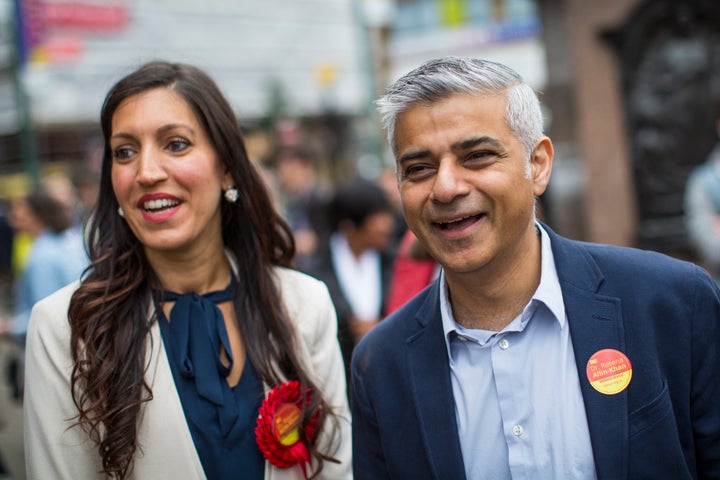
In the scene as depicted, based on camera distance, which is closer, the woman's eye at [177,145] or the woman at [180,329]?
the woman at [180,329]

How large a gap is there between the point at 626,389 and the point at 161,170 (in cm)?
160

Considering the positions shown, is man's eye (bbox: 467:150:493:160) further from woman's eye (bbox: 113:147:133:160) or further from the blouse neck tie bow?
woman's eye (bbox: 113:147:133:160)

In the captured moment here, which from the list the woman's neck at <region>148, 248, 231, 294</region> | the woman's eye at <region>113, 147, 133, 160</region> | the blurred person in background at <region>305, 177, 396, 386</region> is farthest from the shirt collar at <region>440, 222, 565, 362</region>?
the blurred person in background at <region>305, 177, 396, 386</region>

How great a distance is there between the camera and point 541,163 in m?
2.23

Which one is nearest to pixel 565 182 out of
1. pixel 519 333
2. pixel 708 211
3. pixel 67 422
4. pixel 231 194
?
pixel 708 211

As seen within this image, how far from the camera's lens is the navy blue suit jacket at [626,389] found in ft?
6.46

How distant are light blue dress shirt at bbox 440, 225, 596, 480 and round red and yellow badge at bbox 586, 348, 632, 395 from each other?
0.19 ft

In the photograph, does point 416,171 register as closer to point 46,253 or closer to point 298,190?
point 46,253

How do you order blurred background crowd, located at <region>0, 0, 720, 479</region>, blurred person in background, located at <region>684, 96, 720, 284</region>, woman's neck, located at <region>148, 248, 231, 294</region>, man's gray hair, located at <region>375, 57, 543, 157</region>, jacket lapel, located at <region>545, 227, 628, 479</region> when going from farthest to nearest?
1. blurred person in background, located at <region>684, 96, 720, 284</region>
2. blurred background crowd, located at <region>0, 0, 720, 479</region>
3. woman's neck, located at <region>148, 248, 231, 294</region>
4. man's gray hair, located at <region>375, 57, 543, 157</region>
5. jacket lapel, located at <region>545, 227, 628, 479</region>

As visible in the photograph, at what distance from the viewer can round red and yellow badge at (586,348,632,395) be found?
2.00 metres

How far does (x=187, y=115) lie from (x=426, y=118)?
1.01 metres

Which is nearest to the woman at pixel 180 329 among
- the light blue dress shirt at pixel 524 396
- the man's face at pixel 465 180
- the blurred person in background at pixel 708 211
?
the light blue dress shirt at pixel 524 396

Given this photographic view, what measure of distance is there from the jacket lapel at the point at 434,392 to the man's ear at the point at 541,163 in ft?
1.39

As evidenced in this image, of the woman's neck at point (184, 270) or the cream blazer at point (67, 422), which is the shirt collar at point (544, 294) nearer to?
the cream blazer at point (67, 422)
